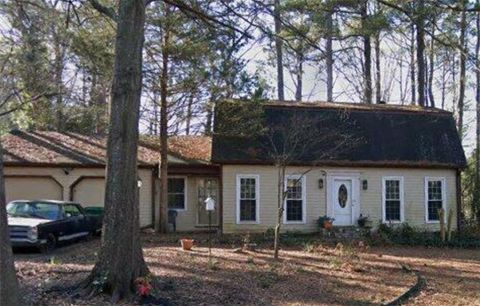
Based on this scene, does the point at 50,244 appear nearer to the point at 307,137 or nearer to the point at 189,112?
the point at 189,112

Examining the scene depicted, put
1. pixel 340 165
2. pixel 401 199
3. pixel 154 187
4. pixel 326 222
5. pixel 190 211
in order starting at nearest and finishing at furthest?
pixel 326 222 → pixel 340 165 → pixel 401 199 → pixel 154 187 → pixel 190 211

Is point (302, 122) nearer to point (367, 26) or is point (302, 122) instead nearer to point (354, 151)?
point (354, 151)

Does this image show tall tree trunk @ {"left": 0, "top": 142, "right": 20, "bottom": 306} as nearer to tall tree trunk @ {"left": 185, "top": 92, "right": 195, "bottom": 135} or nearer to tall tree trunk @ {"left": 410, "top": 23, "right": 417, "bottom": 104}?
tall tree trunk @ {"left": 185, "top": 92, "right": 195, "bottom": 135}

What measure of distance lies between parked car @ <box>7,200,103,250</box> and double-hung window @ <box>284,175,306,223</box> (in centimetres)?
740

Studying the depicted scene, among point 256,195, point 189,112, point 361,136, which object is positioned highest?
point 189,112

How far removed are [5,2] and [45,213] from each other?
21.5ft

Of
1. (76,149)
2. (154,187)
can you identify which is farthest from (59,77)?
(154,187)

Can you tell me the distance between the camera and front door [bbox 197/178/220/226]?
81.4ft

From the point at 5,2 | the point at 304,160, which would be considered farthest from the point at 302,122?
the point at 5,2

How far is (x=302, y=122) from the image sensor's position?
21.7 meters

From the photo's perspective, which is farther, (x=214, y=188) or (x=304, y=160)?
(x=214, y=188)

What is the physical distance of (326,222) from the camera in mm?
22250

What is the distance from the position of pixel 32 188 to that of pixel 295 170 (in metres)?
10.5

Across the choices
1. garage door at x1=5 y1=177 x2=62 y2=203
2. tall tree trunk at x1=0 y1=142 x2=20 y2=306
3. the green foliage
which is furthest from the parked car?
tall tree trunk at x1=0 y1=142 x2=20 y2=306
